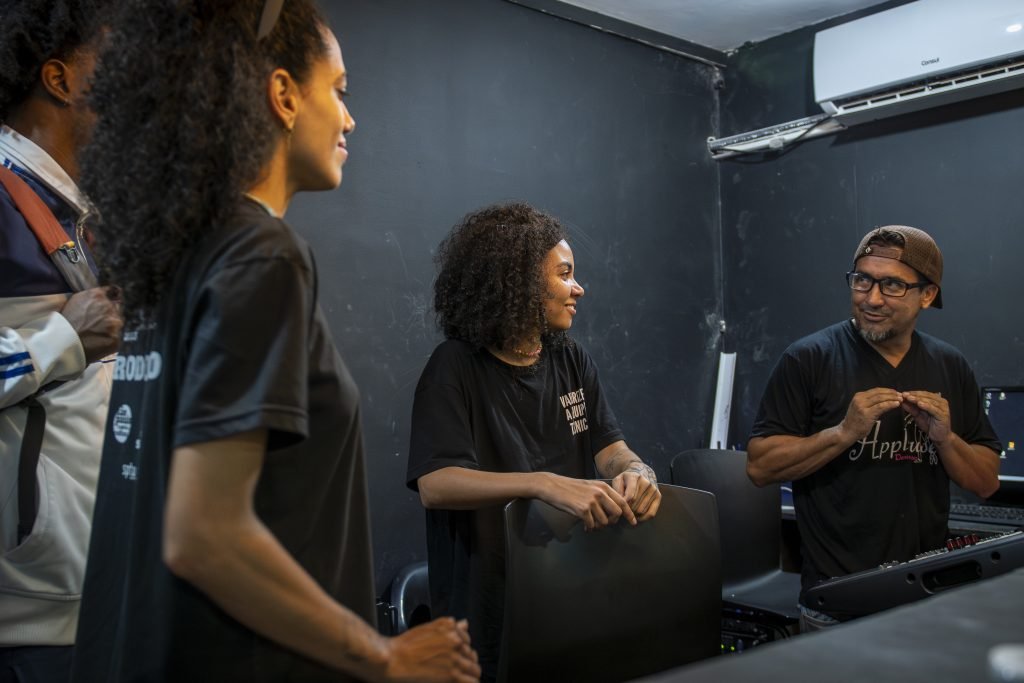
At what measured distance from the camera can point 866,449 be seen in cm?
219

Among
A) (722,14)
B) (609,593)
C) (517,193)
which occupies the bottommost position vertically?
(609,593)

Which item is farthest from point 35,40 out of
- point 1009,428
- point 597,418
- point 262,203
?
point 1009,428

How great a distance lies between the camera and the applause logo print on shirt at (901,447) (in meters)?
2.18

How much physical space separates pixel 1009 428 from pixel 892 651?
8.51 feet

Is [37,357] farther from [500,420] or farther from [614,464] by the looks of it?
[614,464]

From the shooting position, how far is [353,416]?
0.95 metres

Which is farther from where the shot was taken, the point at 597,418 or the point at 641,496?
the point at 597,418

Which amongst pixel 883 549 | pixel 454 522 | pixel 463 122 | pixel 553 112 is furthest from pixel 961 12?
pixel 454 522

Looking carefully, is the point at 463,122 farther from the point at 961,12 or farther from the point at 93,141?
the point at 93,141

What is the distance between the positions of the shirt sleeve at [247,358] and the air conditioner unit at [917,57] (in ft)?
9.73

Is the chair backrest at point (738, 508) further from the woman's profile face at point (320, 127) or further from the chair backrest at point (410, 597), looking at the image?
the woman's profile face at point (320, 127)

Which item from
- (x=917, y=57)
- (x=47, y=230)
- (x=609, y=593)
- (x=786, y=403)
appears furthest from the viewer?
(x=917, y=57)

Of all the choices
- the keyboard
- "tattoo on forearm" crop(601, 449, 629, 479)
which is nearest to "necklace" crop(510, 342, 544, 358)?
"tattoo on forearm" crop(601, 449, 629, 479)

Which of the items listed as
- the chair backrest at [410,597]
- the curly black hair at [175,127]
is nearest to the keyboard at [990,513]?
the chair backrest at [410,597]
